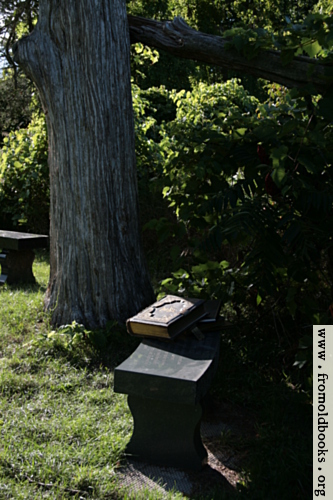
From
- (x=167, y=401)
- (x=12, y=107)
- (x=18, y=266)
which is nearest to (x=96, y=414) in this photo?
(x=167, y=401)

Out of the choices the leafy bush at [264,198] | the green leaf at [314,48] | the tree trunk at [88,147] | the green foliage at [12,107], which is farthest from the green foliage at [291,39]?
the green foliage at [12,107]

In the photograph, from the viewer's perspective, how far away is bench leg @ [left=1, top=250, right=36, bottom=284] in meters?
6.95

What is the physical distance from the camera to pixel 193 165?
418cm

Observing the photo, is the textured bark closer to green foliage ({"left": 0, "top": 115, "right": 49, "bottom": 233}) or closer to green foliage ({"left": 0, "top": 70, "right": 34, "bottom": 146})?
green foliage ({"left": 0, "top": 115, "right": 49, "bottom": 233})

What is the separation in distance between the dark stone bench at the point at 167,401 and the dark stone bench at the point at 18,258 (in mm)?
4025

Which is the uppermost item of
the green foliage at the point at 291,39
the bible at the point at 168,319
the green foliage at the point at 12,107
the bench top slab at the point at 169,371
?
the green foliage at the point at 12,107

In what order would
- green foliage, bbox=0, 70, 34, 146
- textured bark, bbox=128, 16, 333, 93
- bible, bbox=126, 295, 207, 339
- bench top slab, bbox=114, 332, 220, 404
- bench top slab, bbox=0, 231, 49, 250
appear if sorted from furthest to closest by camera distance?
green foliage, bbox=0, 70, 34, 146
bench top slab, bbox=0, 231, 49, 250
textured bark, bbox=128, 16, 333, 93
bible, bbox=126, 295, 207, 339
bench top slab, bbox=114, 332, 220, 404

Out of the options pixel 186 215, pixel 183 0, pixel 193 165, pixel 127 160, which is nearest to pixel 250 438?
pixel 186 215

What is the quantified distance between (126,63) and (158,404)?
321cm

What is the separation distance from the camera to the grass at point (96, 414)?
2.83m

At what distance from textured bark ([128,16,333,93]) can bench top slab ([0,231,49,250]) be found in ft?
9.19

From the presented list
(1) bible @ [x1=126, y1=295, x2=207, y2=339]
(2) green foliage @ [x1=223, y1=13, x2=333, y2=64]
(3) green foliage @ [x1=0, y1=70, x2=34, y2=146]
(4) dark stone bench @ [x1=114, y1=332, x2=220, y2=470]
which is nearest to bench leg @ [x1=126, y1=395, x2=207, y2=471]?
(4) dark stone bench @ [x1=114, y1=332, x2=220, y2=470]

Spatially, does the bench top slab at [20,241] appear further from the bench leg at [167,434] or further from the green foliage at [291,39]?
the bench leg at [167,434]

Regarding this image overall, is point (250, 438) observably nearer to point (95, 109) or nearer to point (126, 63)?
point (95, 109)
